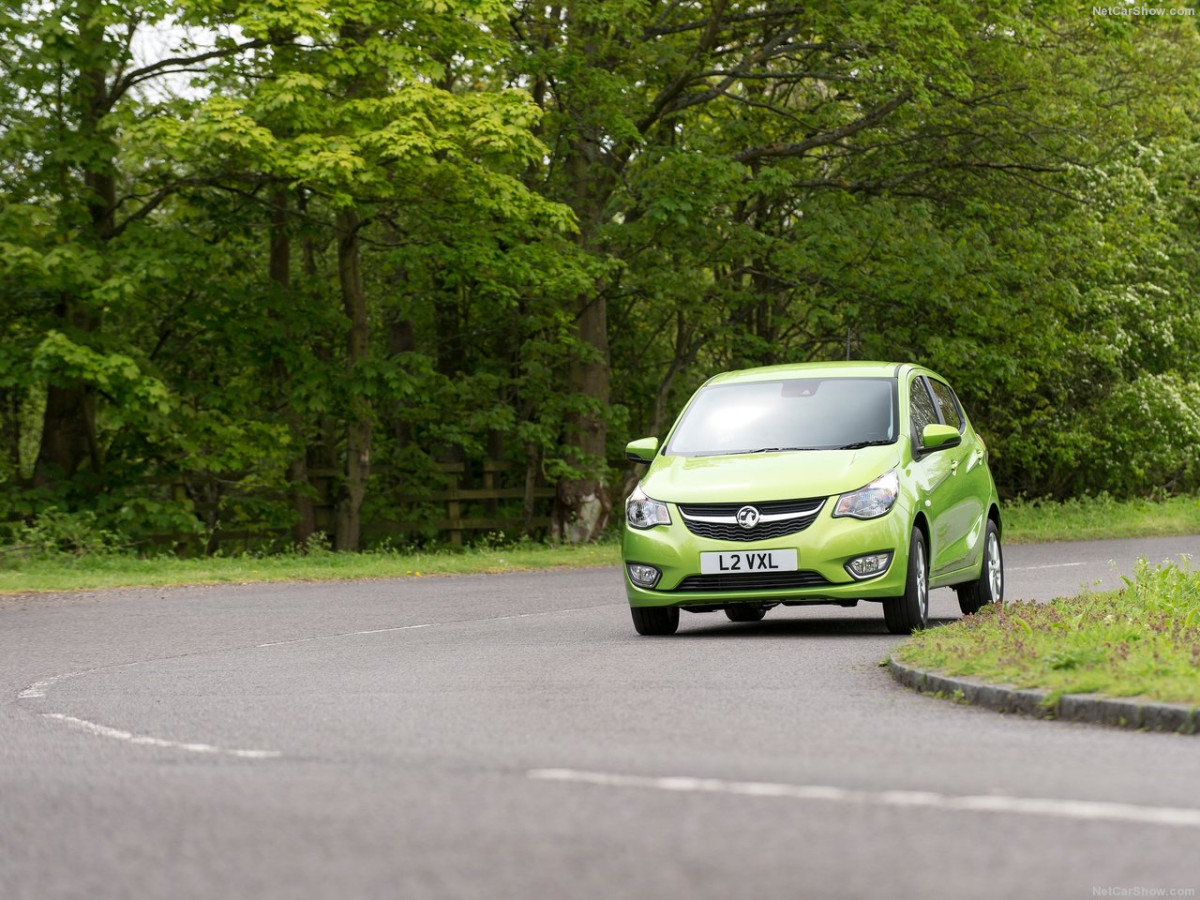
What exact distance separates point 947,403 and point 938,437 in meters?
1.99

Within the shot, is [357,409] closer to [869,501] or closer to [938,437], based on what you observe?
[938,437]

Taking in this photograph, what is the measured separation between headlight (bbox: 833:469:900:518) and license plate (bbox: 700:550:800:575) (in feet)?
1.52

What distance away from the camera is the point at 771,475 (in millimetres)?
12727

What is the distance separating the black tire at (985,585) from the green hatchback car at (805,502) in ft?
0.64

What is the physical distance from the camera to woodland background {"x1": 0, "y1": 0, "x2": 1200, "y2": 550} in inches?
952

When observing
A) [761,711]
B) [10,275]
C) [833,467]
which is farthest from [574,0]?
[761,711]

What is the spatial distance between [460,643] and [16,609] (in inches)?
243

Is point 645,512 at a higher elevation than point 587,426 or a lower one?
lower

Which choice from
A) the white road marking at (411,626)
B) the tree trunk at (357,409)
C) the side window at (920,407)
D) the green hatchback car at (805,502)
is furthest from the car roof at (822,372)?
the tree trunk at (357,409)

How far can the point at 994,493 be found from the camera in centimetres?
1513

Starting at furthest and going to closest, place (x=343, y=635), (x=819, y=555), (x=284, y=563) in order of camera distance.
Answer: (x=284, y=563), (x=343, y=635), (x=819, y=555)

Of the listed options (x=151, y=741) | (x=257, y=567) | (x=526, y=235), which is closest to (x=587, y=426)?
(x=526, y=235)

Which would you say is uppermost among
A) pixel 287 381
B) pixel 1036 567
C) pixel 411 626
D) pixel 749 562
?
pixel 287 381

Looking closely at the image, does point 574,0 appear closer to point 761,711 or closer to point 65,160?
point 65,160
